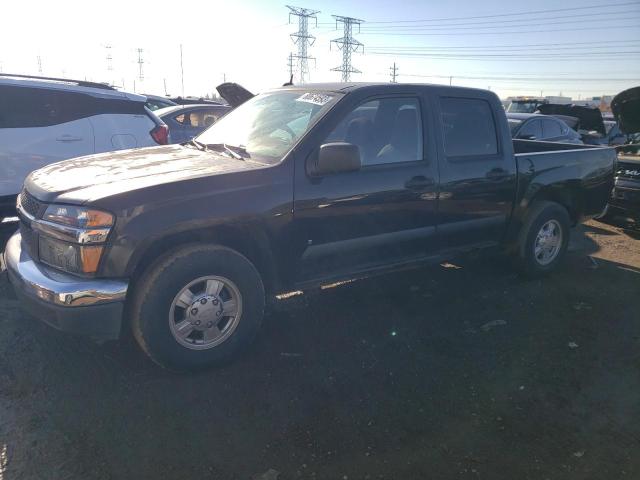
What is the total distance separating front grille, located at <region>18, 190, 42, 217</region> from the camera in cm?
321

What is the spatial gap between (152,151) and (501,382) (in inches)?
127

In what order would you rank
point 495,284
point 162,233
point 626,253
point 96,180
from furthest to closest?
point 626,253
point 495,284
point 96,180
point 162,233

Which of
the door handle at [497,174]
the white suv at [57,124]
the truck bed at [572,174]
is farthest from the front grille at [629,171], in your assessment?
the white suv at [57,124]

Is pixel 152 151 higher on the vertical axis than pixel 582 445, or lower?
higher

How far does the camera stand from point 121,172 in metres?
3.35

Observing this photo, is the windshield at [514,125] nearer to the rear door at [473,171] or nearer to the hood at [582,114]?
the hood at [582,114]

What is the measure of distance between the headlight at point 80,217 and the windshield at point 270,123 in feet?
3.79

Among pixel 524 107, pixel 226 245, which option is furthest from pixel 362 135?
pixel 524 107

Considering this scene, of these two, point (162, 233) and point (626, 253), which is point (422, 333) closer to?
point (162, 233)

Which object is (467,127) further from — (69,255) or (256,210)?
(69,255)

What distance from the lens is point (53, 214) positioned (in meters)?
3.02

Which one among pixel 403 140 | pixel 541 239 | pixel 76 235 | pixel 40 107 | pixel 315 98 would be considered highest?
pixel 315 98

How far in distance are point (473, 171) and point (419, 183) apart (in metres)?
0.68

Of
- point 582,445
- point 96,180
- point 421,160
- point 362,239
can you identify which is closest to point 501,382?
point 582,445
